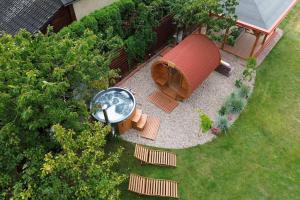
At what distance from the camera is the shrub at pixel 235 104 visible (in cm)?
2014

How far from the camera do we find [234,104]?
66.1 ft

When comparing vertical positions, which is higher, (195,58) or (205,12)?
(205,12)

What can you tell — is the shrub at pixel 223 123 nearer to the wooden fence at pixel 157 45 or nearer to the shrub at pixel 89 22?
the wooden fence at pixel 157 45

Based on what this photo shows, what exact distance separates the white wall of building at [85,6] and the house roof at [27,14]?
3.27 feet

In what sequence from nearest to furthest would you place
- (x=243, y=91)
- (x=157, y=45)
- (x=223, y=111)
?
(x=223, y=111)
(x=243, y=91)
(x=157, y=45)

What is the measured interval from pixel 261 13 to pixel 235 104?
770 cm

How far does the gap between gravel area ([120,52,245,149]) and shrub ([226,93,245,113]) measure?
32.9 inches

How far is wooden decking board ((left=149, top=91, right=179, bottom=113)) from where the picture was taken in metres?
20.5

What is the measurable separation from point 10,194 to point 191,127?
39.8 feet

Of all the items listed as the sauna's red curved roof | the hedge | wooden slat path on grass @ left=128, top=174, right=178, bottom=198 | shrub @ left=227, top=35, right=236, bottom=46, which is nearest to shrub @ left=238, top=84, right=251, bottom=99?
the sauna's red curved roof

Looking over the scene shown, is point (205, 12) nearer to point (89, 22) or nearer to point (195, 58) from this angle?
point (195, 58)

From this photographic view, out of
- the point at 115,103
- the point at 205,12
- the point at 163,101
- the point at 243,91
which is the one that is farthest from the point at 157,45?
the point at 243,91

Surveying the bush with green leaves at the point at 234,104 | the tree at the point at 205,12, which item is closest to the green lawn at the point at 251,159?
the bush with green leaves at the point at 234,104

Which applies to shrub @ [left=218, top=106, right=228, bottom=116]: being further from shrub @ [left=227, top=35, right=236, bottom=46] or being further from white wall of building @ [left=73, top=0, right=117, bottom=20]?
white wall of building @ [left=73, top=0, right=117, bottom=20]
